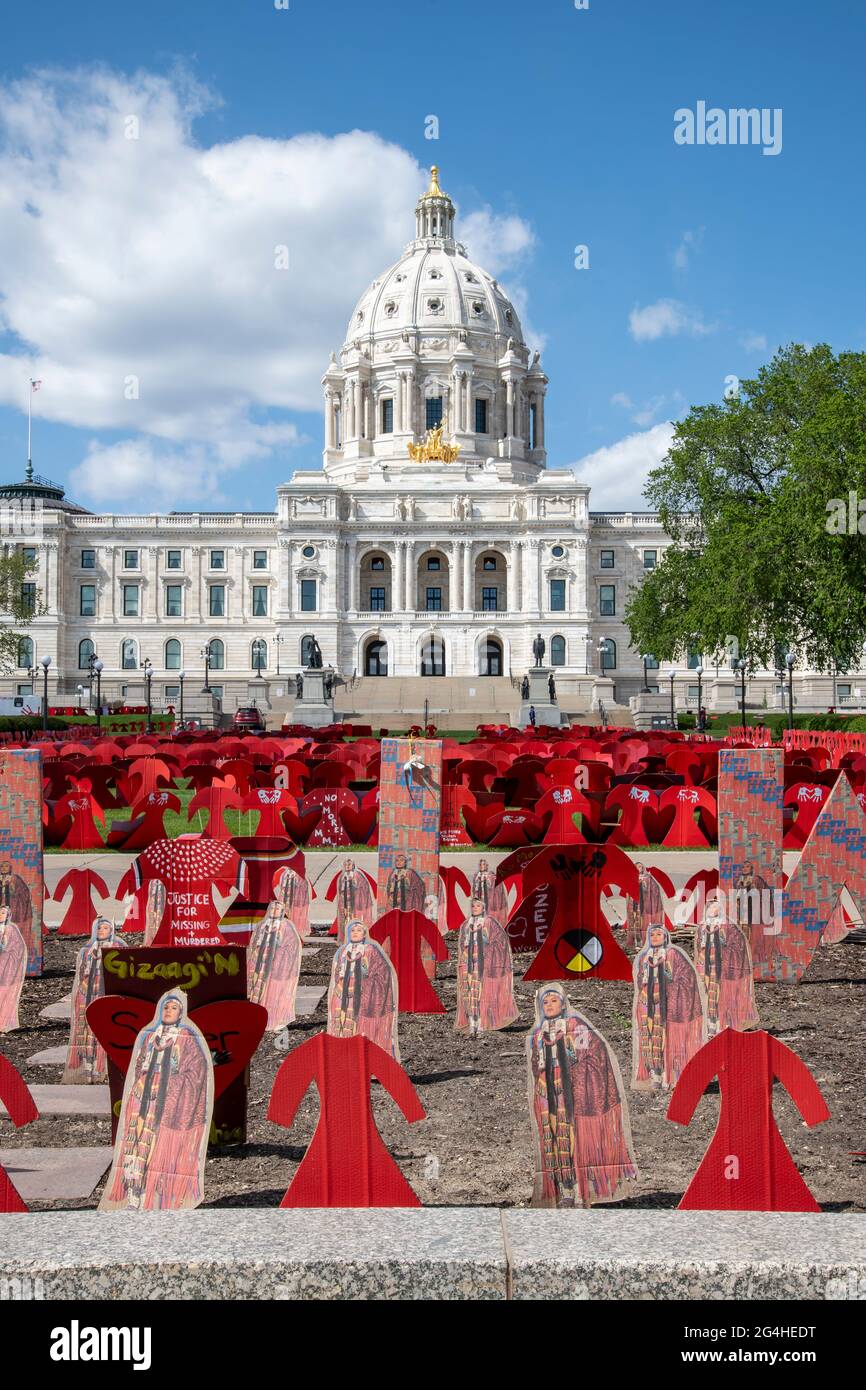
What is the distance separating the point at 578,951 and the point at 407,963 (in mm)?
1203

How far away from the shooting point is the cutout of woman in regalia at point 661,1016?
20.7 feet

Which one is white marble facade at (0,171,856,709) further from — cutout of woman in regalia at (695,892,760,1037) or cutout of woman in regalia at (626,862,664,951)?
cutout of woman in regalia at (695,892,760,1037)

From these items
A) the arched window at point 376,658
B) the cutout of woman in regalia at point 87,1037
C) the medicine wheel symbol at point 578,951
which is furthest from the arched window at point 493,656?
the cutout of woman in regalia at point 87,1037

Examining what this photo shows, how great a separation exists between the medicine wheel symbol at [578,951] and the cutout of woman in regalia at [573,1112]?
11.7 feet

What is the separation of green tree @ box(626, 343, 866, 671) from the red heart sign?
32.0 m

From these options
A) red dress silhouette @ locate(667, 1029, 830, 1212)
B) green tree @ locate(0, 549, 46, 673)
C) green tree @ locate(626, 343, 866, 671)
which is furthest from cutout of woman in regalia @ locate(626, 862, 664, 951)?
green tree @ locate(0, 549, 46, 673)

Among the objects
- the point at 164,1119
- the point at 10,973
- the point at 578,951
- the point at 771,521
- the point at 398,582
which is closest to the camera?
the point at 164,1119

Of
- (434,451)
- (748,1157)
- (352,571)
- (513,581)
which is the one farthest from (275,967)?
(434,451)

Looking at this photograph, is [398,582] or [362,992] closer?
[362,992]

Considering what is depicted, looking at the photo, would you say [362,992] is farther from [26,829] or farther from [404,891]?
[26,829]

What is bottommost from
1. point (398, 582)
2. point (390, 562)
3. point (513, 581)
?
point (398, 582)

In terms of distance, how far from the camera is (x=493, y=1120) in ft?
19.6

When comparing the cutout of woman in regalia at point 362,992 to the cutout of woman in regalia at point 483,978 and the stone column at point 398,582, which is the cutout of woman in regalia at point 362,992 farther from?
the stone column at point 398,582

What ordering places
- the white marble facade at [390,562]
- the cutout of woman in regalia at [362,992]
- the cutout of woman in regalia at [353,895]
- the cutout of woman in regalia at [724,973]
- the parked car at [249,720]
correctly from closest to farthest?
the cutout of woman in regalia at [362,992] < the cutout of woman in regalia at [724,973] < the cutout of woman in regalia at [353,895] < the parked car at [249,720] < the white marble facade at [390,562]
